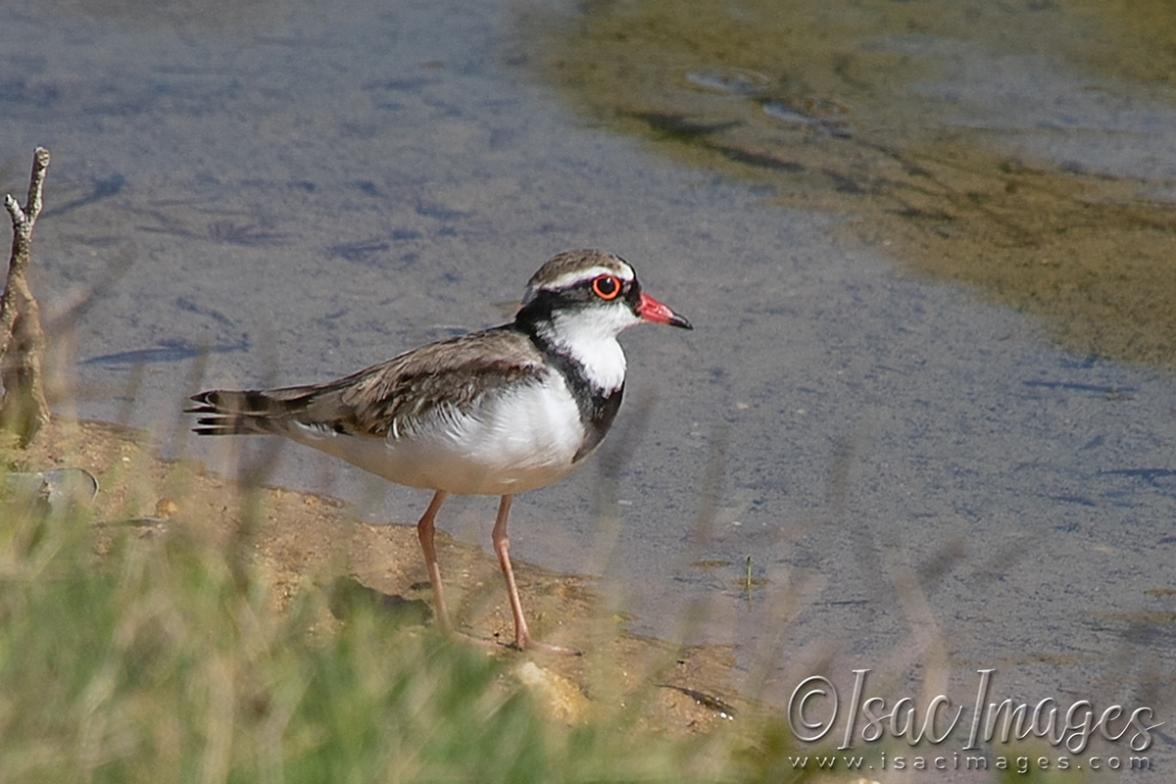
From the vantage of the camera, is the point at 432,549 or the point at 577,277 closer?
the point at 577,277

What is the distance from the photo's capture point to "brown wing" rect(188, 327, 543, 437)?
17.7 feet

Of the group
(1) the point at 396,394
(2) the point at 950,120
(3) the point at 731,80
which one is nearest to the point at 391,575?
(1) the point at 396,394

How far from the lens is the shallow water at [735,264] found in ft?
19.3

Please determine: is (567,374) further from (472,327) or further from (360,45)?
(360,45)

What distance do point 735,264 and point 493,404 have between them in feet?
10.1

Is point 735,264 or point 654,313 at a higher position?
point 654,313

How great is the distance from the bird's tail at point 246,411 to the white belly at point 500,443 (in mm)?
350

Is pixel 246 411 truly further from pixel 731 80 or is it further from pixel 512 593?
pixel 731 80

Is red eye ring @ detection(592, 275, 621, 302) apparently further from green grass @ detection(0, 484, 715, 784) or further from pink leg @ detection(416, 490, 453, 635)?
green grass @ detection(0, 484, 715, 784)

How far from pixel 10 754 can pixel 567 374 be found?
243 centimetres

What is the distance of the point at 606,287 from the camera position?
5641mm

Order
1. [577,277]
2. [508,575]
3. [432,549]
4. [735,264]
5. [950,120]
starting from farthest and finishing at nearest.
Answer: [950,120] → [735,264] → [432,549] → [577,277] → [508,575]

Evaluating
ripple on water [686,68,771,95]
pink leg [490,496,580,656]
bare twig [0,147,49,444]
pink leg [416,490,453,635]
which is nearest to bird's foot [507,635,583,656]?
pink leg [490,496,580,656]

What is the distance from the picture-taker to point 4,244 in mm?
8094
